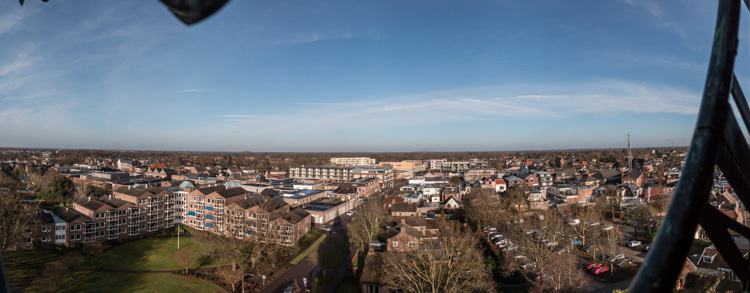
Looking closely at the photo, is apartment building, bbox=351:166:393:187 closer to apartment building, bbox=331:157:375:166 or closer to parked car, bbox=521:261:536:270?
apartment building, bbox=331:157:375:166

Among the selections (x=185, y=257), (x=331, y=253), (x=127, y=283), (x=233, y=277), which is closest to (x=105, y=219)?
(x=185, y=257)

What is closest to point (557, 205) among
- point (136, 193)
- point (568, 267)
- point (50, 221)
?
point (568, 267)

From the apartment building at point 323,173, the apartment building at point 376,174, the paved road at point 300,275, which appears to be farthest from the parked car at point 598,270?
the apartment building at point 323,173

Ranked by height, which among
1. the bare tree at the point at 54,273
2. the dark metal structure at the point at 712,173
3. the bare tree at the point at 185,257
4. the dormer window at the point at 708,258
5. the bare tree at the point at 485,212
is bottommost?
the bare tree at the point at 185,257

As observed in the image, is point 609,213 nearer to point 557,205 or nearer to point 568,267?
point 557,205

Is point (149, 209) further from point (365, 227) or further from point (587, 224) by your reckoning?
point (587, 224)

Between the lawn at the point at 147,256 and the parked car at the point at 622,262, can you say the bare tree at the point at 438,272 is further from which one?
the lawn at the point at 147,256

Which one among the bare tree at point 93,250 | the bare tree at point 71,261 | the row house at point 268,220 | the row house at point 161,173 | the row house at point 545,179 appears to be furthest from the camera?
the row house at point 161,173
